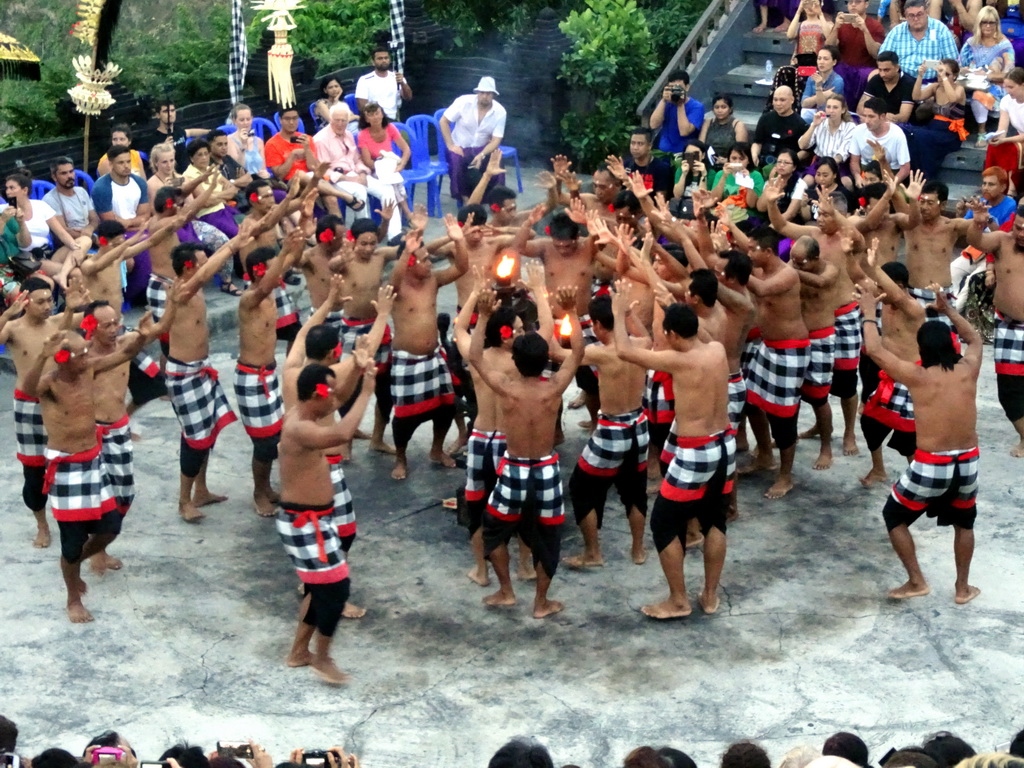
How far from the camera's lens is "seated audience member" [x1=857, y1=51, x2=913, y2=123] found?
14102 mm

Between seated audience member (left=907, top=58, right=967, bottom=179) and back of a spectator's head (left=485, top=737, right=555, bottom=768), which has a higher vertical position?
seated audience member (left=907, top=58, right=967, bottom=179)

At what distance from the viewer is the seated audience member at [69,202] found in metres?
12.3

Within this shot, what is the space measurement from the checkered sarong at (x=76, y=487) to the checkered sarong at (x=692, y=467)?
3.11m

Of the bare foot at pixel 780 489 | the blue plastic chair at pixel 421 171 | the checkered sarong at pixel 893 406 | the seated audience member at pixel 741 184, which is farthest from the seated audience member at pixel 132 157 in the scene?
the checkered sarong at pixel 893 406

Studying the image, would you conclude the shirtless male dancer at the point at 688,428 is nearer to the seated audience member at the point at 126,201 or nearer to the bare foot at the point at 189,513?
the bare foot at the point at 189,513

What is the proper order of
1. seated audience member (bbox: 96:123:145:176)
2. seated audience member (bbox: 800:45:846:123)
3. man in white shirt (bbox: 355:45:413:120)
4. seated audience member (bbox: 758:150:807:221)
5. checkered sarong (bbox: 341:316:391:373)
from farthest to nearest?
man in white shirt (bbox: 355:45:413:120), seated audience member (bbox: 800:45:846:123), seated audience member (bbox: 96:123:145:176), seated audience member (bbox: 758:150:807:221), checkered sarong (bbox: 341:316:391:373)

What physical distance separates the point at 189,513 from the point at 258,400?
0.87 m

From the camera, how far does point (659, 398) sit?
952 centimetres

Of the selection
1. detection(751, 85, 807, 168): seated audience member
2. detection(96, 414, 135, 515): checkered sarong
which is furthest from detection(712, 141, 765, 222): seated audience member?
detection(96, 414, 135, 515): checkered sarong

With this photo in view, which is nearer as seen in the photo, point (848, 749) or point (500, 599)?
point (848, 749)

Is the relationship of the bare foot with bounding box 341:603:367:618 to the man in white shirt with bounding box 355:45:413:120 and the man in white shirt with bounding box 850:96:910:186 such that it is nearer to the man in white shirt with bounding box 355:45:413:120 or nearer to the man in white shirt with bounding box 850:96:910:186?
the man in white shirt with bounding box 850:96:910:186

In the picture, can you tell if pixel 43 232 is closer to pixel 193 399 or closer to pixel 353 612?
pixel 193 399

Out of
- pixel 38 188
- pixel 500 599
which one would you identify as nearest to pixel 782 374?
pixel 500 599

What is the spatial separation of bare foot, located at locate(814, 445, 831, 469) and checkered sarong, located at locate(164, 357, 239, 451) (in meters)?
4.06
